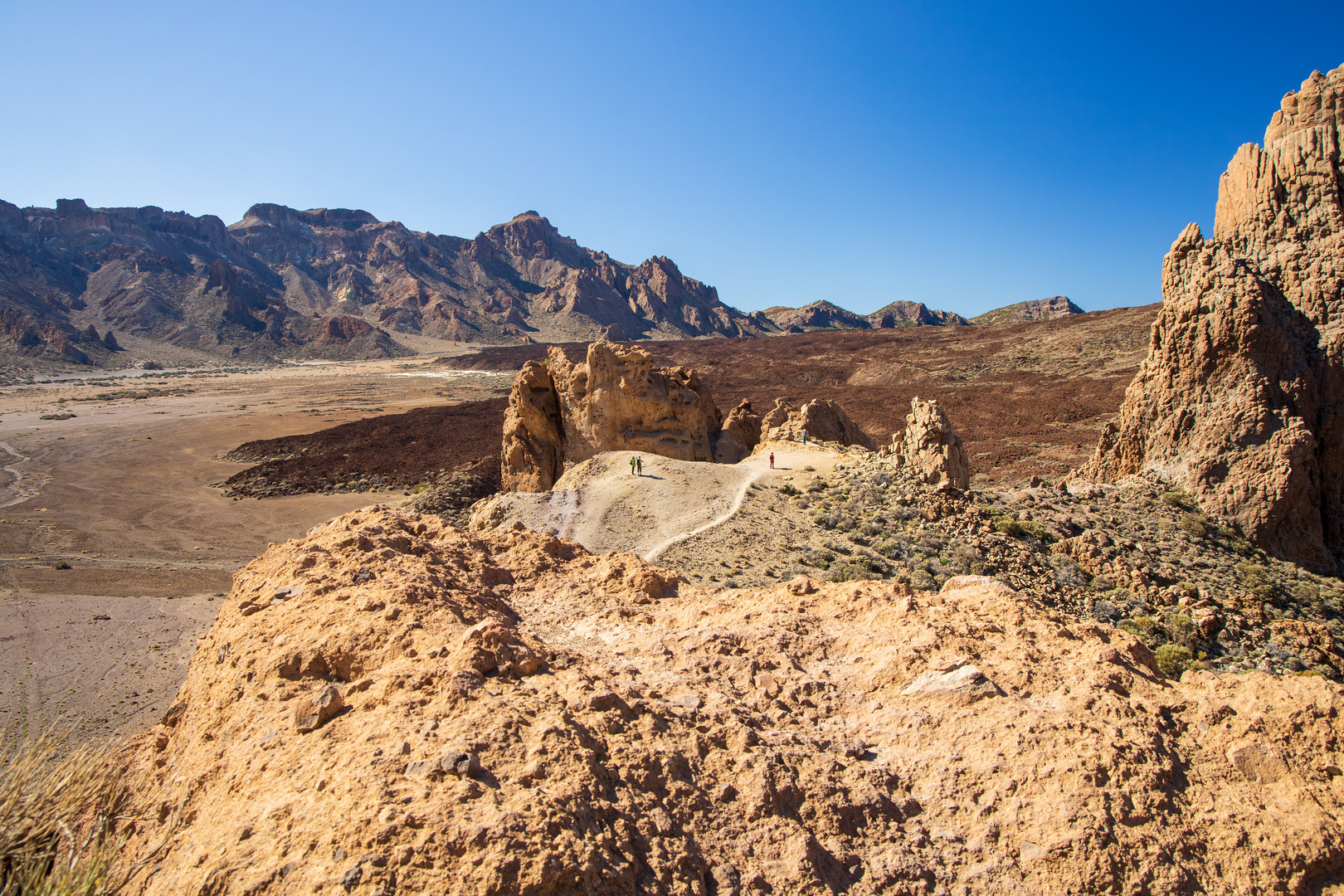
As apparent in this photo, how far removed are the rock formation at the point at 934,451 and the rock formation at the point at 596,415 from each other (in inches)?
395

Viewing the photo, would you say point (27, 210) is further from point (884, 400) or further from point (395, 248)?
point (884, 400)

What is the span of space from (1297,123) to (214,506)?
3837 centimetres

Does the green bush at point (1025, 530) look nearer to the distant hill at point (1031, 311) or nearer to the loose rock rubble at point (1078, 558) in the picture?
the loose rock rubble at point (1078, 558)

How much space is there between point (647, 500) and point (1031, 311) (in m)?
152

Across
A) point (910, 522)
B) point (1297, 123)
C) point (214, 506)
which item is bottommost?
point (214, 506)

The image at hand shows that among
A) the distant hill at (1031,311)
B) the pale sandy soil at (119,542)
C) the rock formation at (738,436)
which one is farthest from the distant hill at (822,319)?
the rock formation at (738,436)

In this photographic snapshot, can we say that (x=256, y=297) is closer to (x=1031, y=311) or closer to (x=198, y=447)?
(x=198, y=447)

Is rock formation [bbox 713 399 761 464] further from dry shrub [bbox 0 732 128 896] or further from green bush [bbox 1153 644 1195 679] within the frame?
dry shrub [bbox 0 732 128 896]

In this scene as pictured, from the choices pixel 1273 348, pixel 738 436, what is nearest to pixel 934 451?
pixel 1273 348

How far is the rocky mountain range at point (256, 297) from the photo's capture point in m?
127

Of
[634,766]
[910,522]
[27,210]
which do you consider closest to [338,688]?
[634,766]

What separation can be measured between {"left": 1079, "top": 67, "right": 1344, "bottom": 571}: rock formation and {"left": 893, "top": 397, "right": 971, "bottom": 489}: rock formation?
470 cm

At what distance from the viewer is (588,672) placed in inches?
186

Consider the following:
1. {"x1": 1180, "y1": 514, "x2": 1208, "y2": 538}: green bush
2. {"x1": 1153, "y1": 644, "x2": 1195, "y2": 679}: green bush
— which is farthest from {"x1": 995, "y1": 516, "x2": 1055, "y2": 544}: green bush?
{"x1": 1153, "y1": 644, "x2": 1195, "y2": 679}: green bush
